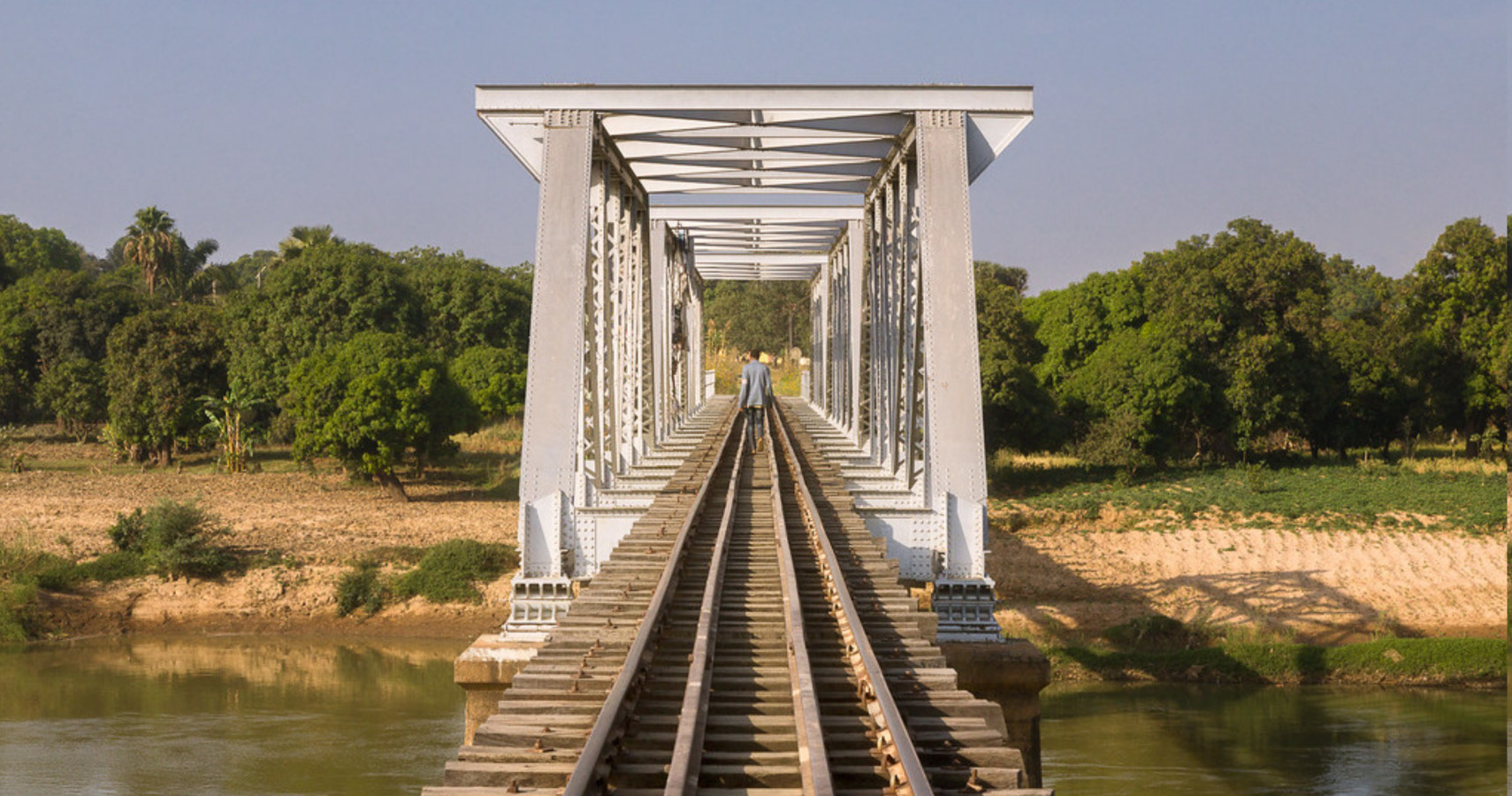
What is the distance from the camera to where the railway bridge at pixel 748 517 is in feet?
19.6

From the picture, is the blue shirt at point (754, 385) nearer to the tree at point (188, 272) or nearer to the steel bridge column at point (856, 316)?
the steel bridge column at point (856, 316)

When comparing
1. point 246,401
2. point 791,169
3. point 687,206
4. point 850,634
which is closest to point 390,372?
point 246,401

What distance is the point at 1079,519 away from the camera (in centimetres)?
3806

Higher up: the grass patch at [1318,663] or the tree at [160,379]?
the tree at [160,379]

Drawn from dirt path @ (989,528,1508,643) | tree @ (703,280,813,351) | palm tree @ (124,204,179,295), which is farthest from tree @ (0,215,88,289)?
dirt path @ (989,528,1508,643)

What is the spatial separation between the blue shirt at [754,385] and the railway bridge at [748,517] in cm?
76

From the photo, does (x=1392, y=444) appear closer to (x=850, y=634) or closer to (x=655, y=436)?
(x=655, y=436)

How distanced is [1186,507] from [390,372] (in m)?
22.8

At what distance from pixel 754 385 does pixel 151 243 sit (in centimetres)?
5956

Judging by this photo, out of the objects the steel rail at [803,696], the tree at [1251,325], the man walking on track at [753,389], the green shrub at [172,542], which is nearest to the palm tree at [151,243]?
the green shrub at [172,542]

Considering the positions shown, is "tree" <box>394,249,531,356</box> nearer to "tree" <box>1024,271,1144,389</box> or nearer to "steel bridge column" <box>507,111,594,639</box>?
"tree" <box>1024,271,1144,389</box>

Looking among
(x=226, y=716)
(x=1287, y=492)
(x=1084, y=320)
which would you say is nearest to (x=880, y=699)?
(x=226, y=716)

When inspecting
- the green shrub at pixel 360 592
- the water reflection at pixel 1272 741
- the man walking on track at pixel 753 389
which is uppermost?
the man walking on track at pixel 753 389

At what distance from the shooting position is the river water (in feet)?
71.2
